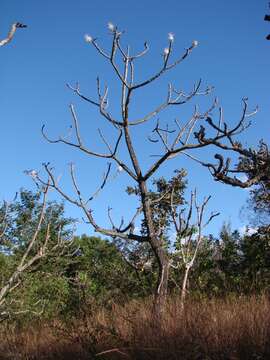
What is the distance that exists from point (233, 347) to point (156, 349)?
674 mm

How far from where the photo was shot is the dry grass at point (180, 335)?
3.93 metres

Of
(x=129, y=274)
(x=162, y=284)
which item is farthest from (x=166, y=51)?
(x=129, y=274)

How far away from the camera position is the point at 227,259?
12781 millimetres

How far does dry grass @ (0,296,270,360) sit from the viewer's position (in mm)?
3926

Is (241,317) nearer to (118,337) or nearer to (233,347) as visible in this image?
(233,347)

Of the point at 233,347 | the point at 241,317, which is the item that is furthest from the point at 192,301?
the point at 233,347

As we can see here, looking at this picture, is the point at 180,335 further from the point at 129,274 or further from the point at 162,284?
the point at 129,274

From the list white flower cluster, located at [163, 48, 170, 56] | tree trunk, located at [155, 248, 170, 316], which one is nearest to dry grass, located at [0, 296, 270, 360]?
tree trunk, located at [155, 248, 170, 316]

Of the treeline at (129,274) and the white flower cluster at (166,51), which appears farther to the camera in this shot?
the treeline at (129,274)

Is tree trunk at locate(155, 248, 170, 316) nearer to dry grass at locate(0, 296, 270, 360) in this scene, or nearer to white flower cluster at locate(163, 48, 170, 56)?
dry grass at locate(0, 296, 270, 360)

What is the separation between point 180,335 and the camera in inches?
167

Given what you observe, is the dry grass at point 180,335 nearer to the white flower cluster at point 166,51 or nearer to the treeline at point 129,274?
the treeline at point 129,274

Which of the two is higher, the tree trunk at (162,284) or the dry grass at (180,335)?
the tree trunk at (162,284)

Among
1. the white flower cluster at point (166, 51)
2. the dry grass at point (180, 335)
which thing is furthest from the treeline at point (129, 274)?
the white flower cluster at point (166, 51)
